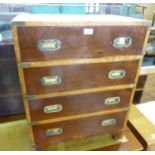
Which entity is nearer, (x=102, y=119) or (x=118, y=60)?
A: (x=118, y=60)

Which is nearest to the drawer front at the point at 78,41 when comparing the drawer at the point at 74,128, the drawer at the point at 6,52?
the drawer at the point at 74,128

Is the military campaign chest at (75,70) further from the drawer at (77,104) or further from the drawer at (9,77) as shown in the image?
the drawer at (9,77)

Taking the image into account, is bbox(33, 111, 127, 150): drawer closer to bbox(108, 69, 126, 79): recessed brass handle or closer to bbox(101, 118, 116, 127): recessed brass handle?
bbox(101, 118, 116, 127): recessed brass handle

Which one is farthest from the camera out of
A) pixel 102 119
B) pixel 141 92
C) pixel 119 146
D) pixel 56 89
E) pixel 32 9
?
pixel 141 92

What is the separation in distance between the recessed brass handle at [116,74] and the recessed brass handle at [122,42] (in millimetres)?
108

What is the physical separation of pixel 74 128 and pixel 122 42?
45cm

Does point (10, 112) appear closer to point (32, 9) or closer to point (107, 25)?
point (32, 9)

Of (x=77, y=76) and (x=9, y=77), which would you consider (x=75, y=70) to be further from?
(x=9, y=77)

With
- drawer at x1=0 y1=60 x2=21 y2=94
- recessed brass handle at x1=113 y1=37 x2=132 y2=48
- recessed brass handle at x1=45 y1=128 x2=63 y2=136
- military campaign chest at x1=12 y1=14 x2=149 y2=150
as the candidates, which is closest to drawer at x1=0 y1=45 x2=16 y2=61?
drawer at x1=0 y1=60 x2=21 y2=94

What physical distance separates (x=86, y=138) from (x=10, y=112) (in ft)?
2.17

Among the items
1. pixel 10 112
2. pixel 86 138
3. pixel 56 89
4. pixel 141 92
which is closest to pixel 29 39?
pixel 56 89

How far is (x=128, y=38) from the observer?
2.11 ft

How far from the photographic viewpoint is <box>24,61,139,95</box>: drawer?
0.63m

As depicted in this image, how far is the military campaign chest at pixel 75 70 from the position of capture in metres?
0.57
